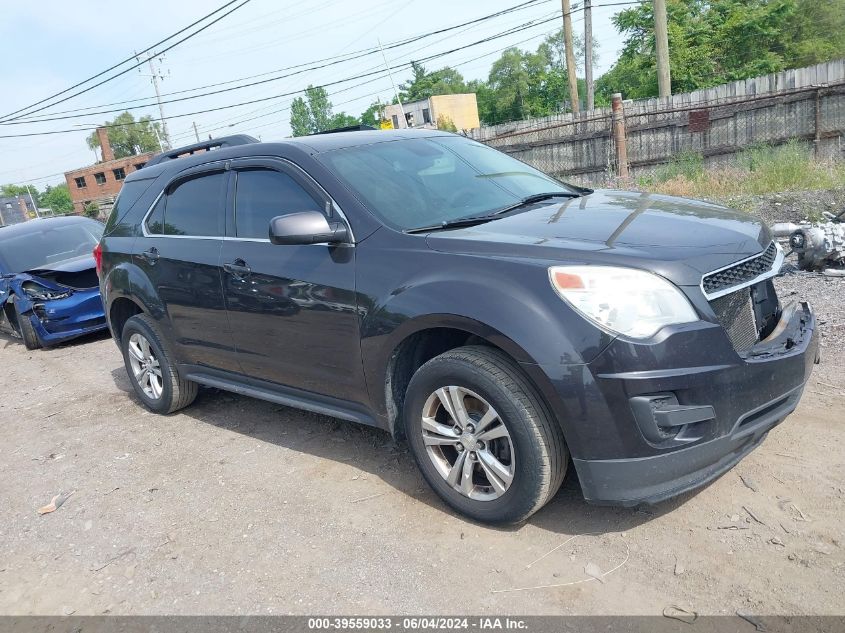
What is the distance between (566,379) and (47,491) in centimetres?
357

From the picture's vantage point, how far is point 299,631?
2705 millimetres

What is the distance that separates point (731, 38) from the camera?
121 feet

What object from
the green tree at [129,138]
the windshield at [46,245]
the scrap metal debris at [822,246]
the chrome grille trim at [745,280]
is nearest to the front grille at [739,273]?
the chrome grille trim at [745,280]

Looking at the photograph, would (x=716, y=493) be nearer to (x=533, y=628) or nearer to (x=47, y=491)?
(x=533, y=628)

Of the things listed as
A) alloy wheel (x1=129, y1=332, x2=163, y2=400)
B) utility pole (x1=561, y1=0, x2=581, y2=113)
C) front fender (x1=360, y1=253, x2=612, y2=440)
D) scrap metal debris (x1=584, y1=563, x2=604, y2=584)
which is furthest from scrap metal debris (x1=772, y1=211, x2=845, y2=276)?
utility pole (x1=561, y1=0, x2=581, y2=113)

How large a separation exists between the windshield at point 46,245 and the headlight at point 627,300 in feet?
28.2

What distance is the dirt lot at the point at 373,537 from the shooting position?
270 centimetres

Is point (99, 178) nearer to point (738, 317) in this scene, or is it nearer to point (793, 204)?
point (793, 204)

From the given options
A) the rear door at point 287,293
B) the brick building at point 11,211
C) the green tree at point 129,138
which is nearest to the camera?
the rear door at point 287,293

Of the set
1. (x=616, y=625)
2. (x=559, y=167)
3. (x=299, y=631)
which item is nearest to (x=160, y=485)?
(x=299, y=631)

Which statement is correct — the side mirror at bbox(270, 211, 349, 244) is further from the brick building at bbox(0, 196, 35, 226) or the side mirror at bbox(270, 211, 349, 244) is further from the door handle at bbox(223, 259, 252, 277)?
the brick building at bbox(0, 196, 35, 226)

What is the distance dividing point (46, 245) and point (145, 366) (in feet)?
17.8

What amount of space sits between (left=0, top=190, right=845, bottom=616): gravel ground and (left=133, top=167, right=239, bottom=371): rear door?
734 millimetres

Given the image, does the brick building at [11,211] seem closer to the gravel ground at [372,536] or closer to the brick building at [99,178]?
the brick building at [99,178]
